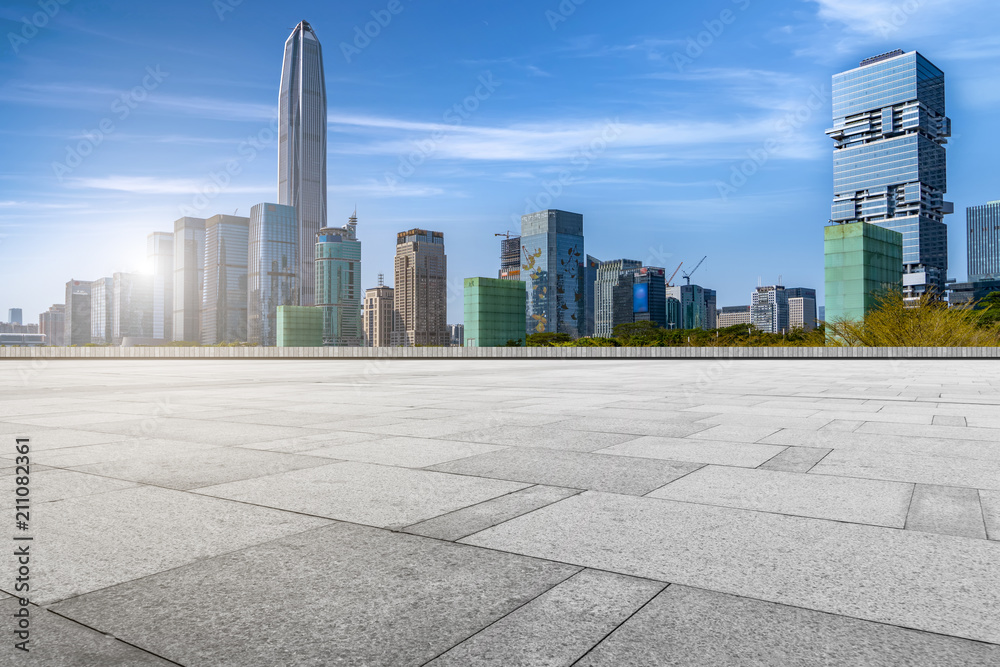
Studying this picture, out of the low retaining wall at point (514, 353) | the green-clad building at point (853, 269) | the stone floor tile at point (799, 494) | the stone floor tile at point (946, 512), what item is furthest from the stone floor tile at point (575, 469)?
the green-clad building at point (853, 269)

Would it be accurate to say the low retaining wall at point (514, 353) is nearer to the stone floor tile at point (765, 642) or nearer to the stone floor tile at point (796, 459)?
the stone floor tile at point (796, 459)

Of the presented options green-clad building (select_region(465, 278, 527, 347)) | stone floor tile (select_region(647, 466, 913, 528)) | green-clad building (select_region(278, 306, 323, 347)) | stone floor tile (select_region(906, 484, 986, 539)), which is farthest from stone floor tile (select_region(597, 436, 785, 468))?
green-clad building (select_region(278, 306, 323, 347))

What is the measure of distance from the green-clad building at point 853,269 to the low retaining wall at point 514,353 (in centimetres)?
462

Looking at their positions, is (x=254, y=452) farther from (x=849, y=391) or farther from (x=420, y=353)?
(x=420, y=353)

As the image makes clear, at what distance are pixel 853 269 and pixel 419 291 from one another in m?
149

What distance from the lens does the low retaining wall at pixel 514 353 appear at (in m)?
32.9

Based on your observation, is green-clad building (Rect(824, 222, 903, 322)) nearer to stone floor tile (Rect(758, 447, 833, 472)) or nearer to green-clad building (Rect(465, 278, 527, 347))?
green-clad building (Rect(465, 278, 527, 347))

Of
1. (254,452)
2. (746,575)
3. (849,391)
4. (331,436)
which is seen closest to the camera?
(746,575)

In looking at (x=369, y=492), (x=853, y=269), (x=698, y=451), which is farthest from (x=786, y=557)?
(x=853, y=269)

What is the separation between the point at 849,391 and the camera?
541 inches

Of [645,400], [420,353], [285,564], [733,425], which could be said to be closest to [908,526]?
[285,564]

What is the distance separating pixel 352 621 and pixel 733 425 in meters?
6.78

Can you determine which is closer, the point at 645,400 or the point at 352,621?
the point at 352,621

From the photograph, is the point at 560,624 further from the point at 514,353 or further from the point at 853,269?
the point at 514,353
